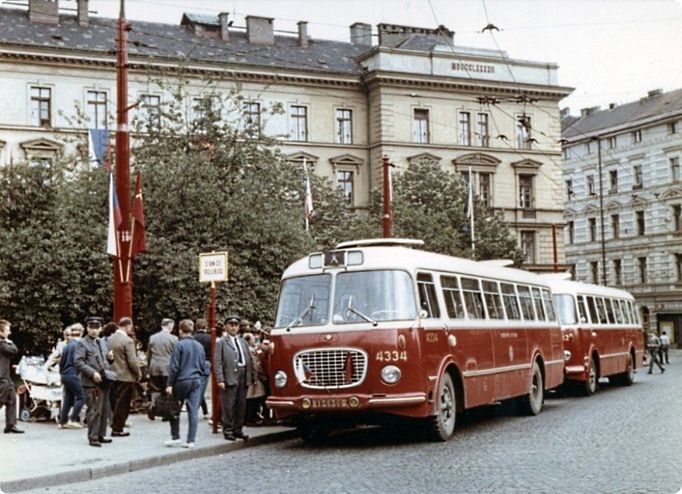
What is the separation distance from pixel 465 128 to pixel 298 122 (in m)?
11.0

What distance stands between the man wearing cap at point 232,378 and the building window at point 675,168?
68.6 metres

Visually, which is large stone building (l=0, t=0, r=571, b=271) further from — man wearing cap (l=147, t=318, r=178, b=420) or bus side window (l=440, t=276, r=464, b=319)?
bus side window (l=440, t=276, r=464, b=319)

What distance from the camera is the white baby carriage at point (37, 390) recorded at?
1989cm

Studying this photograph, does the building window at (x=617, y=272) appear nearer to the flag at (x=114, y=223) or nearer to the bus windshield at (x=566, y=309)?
the bus windshield at (x=566, y=309)

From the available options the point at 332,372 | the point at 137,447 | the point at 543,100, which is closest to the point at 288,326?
the point at 332,372

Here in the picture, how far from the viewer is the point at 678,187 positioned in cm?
8062

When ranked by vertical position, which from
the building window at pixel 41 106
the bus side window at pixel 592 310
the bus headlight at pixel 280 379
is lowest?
the bus headlight at pixel 280 379

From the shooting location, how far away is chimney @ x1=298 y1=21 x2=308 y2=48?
6962 cm

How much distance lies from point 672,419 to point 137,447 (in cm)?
917

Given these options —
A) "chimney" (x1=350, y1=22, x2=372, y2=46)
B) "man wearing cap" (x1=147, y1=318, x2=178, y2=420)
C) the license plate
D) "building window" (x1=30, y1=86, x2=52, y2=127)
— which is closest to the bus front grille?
the license plate

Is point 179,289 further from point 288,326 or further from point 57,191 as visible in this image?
point 288,326

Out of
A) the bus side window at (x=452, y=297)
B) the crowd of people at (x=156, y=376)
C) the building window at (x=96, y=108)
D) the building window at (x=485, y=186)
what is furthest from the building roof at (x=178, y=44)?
the bus side window at (x=452, y=297)

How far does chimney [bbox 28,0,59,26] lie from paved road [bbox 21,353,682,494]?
48.0 meters

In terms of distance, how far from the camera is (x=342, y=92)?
221 ft
